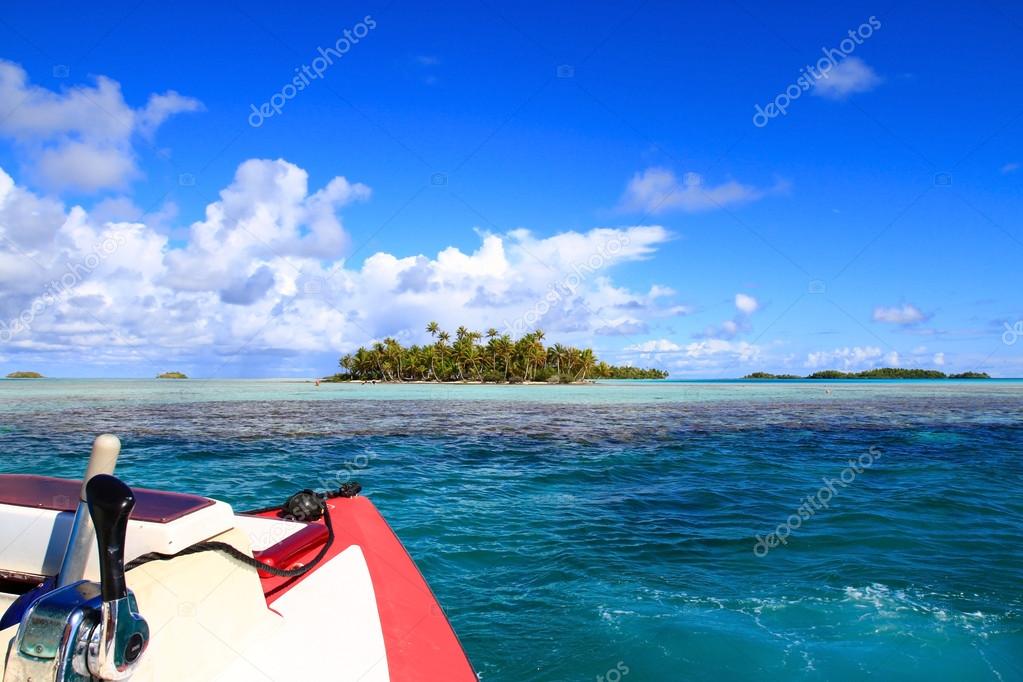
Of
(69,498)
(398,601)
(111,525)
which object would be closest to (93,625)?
(111,525)

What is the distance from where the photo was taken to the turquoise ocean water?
5090mm

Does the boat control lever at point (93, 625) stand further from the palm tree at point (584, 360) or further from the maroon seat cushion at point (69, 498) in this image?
the palm tree at point (584, 360)

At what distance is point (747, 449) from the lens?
57.2 feet

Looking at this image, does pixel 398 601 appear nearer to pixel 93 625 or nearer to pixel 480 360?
pixel 93 625

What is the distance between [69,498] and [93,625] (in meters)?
1.82

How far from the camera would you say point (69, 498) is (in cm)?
300

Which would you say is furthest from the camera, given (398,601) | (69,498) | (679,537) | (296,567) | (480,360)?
(480,360)

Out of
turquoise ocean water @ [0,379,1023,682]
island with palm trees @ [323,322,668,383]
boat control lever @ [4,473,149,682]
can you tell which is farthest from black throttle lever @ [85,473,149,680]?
island with palm trees @ [323,322,668,383]

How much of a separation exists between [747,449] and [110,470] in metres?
17.6

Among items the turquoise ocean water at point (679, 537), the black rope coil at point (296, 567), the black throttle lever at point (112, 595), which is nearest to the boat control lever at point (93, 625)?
the black throttle lever at point (112, 595)

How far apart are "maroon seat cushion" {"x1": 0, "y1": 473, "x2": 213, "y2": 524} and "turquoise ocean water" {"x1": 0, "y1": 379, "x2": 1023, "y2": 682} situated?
9.96 ft

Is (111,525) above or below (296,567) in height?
above

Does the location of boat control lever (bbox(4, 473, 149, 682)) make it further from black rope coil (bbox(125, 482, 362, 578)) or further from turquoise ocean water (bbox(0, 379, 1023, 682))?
turquoise ocean water (bbox(0, 379, 1023, 682))

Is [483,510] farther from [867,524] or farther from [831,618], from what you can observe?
[867,524]
